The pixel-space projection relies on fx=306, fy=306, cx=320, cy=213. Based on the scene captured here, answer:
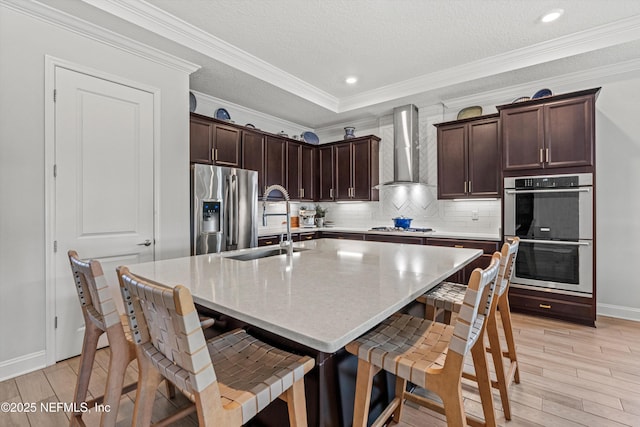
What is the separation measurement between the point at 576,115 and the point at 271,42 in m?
3.26

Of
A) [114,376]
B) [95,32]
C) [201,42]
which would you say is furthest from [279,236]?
[114,376]

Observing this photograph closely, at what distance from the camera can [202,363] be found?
0.81 meters

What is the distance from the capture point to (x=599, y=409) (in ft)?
5.99

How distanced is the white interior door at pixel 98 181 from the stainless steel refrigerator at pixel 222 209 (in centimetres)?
48

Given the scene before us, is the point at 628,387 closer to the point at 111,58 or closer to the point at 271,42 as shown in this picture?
the point at 271,42

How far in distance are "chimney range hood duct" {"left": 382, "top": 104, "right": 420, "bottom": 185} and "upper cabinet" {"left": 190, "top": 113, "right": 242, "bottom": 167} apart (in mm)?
2364

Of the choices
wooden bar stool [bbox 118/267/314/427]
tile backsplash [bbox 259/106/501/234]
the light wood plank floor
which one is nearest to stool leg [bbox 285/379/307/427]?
wooden bar stool [bbox 118/267/314/427]

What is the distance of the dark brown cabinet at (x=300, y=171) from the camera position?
4977 mm

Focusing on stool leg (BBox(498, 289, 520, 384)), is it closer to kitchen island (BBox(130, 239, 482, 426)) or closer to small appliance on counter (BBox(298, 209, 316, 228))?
kitchen island (BBox(130, 239, 482, 426))

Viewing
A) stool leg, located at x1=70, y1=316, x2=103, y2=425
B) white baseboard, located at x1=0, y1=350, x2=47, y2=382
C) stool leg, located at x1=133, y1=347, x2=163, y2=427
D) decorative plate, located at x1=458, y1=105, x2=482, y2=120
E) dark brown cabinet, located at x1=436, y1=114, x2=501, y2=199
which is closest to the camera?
stool leg, located at x1=133, y1=347, x2=163, y2=427

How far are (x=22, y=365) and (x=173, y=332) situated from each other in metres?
2.40

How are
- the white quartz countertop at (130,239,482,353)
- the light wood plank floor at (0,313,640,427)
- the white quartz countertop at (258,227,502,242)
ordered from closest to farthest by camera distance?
the white quartz countertop at (130,239,482,353), the light wood plank floor at (0,313,640,427), the white quartz countertop at (258,227,502,242)

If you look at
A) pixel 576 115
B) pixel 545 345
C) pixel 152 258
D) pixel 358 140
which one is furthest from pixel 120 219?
pixel 576 115

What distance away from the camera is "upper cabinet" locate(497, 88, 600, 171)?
10.3ft
